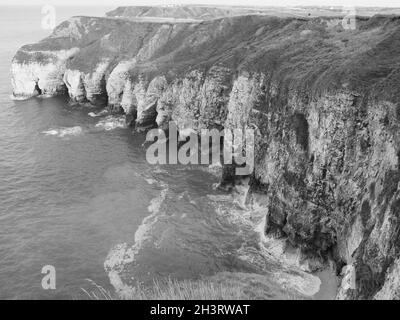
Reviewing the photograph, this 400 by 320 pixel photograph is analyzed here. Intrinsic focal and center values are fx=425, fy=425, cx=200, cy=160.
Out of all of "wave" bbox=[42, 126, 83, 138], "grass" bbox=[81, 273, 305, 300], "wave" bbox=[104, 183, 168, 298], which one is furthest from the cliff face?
"wave" bbox=[104, 183, 168, 298]

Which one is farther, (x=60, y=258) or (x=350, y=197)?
(x=60, y=258)

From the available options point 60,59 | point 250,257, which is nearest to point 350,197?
point 250,257

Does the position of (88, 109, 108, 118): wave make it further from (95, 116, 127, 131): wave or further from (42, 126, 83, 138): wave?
(42, 126, 83, 138): wave

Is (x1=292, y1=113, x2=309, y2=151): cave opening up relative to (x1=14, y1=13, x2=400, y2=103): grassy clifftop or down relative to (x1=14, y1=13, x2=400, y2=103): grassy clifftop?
down

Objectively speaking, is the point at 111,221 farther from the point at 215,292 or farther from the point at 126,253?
the point at 215,292

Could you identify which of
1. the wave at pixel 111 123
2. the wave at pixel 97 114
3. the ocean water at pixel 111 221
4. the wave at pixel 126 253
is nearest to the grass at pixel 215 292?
the wave at pixel 126 253

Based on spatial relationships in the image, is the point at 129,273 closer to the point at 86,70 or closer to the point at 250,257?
the point at 250,257

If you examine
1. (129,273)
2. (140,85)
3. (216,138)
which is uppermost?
(140,85)
